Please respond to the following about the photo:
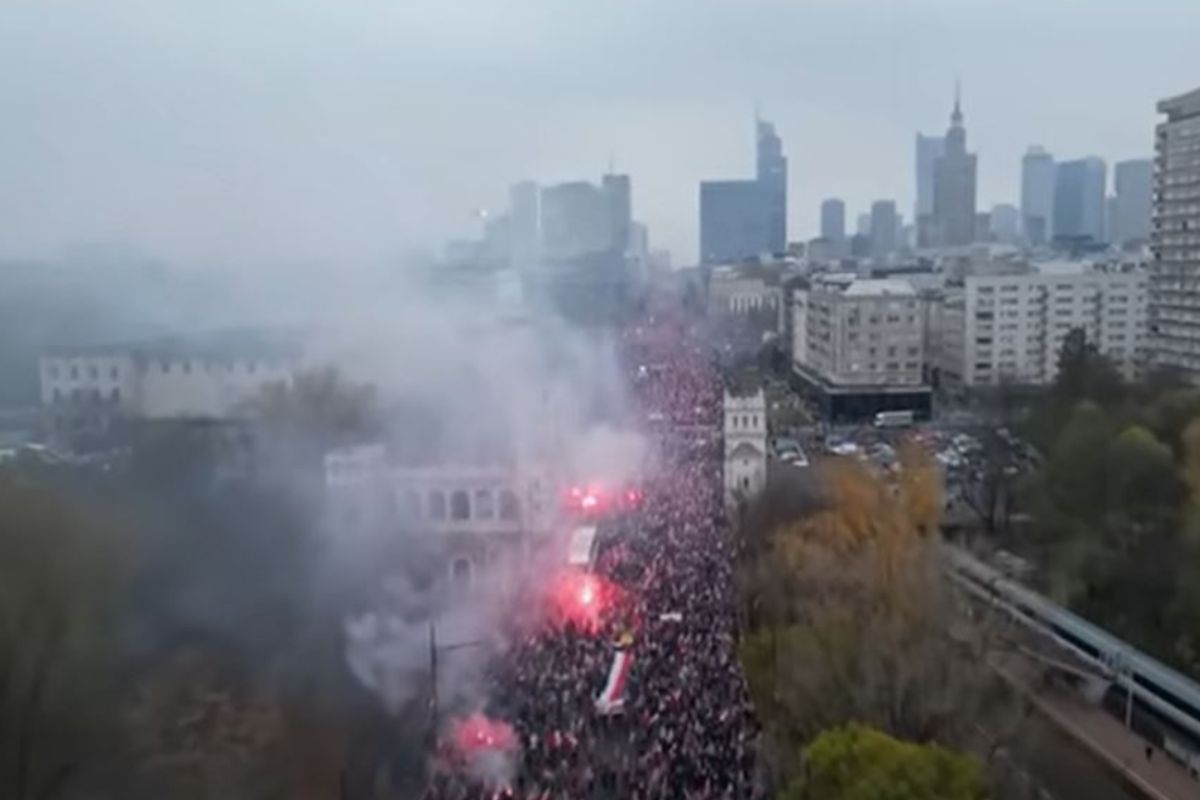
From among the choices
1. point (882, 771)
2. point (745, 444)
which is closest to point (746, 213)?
point (745, 444)

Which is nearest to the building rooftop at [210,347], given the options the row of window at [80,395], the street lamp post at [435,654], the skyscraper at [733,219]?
the row of window at [80,395]

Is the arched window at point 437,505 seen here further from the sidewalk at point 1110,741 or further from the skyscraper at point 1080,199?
the skyscraper at point 1080,199

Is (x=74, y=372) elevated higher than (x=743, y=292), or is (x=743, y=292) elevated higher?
Result: (x=74, y=372)

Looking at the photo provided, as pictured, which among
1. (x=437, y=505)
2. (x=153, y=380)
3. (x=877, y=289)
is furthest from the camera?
(x=877, y=289)

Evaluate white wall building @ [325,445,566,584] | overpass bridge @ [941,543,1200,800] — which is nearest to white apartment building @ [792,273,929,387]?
white wall building @ [325,445,566,584]

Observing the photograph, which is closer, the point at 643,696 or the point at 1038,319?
the point at 643,696

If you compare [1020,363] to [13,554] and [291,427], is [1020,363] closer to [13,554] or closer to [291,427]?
[291,427]

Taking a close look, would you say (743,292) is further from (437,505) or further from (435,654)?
(435,654)

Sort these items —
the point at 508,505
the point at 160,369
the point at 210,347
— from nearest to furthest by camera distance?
the point at 160,369, the point at 508,505, the point at 210,347
